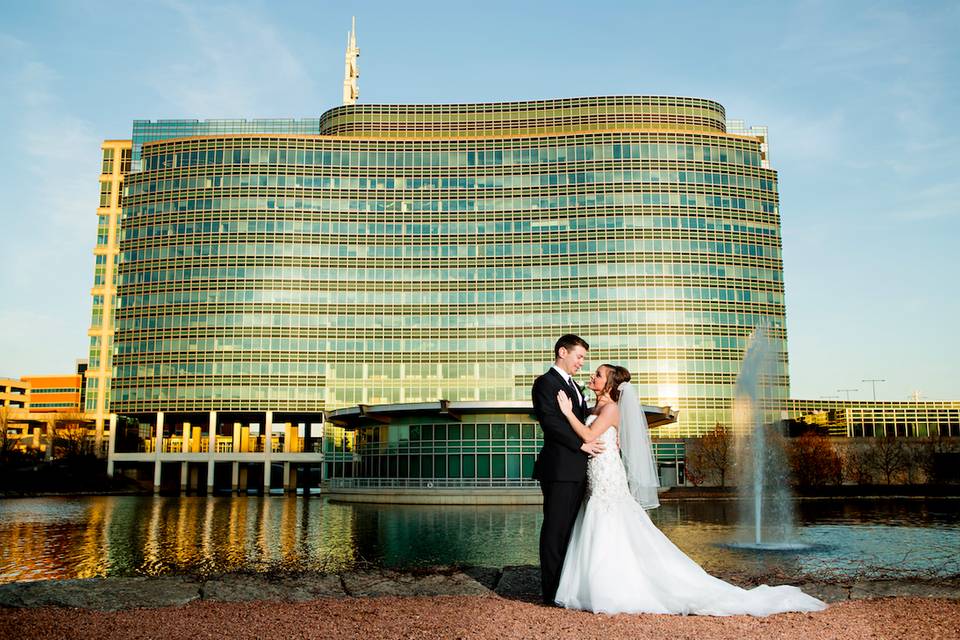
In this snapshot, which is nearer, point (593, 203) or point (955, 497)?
point (955, 497)

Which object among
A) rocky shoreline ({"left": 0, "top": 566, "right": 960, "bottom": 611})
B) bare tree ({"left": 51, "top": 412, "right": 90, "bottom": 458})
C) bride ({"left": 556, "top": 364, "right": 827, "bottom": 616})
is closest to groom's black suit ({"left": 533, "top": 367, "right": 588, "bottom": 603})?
bride ({"left": 556, "top": 364, "right": 827, "bottom": 616})

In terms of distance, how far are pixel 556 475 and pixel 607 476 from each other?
0.62 meters

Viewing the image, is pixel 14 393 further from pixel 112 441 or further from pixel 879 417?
pixel 879 417

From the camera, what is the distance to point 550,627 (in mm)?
8156

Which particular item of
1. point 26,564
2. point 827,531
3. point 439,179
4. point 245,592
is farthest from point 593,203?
point 245,592

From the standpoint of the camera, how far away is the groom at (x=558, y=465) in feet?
31.3

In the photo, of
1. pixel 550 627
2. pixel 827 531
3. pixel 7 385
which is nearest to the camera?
pixel 550 627

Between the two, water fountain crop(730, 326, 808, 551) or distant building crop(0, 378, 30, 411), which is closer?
water fountain crop(730, 326, 808, 551)

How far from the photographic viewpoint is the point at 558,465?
9680 millimetres

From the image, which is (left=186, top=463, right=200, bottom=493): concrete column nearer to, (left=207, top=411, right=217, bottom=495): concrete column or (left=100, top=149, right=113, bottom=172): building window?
(left=207, top=411, right=217, bottom=495): concrete column

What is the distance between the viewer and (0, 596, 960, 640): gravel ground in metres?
7.86

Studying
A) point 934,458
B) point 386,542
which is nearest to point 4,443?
point 386,542

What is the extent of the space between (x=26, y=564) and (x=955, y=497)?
58878 millimetres

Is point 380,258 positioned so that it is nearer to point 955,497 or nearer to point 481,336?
point 481,336
